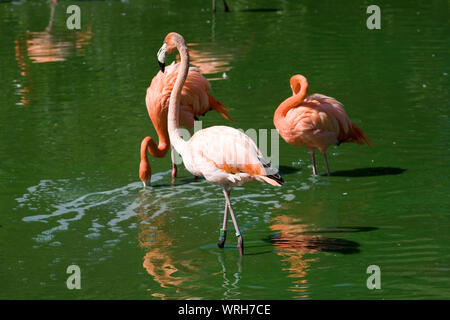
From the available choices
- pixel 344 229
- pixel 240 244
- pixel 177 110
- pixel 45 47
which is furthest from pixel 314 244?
pixel 45 47

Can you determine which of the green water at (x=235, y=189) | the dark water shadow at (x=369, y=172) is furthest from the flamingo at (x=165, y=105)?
the dark water shadow at (x=369, y=172)

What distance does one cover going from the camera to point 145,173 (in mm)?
7906

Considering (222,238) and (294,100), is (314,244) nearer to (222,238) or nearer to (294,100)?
(222,238)

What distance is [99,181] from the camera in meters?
8.27

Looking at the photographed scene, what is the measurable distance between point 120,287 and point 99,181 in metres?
2.64

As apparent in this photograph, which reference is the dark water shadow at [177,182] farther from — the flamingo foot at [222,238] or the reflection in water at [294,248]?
the flamingo foot at [222,238]

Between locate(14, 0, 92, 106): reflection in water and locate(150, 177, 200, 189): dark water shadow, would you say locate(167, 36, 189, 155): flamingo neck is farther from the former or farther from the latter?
locate(14, 0, 92, 106): reflection in water

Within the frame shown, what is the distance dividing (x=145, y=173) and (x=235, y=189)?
882mm

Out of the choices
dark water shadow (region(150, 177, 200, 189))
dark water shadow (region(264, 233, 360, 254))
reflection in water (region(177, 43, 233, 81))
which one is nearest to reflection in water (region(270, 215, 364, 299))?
dark water shadow (region(264, 233, 360, 254))

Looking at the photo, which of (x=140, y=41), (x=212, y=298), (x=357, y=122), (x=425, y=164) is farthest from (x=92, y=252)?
(x=140, y=41)

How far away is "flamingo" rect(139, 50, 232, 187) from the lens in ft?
26.2

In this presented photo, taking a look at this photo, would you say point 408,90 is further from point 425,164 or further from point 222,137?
point 222,137

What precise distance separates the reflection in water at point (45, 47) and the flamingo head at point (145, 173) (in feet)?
16.9

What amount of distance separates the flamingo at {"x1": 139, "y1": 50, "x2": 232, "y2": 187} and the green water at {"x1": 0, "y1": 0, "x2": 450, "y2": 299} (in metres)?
0.33
